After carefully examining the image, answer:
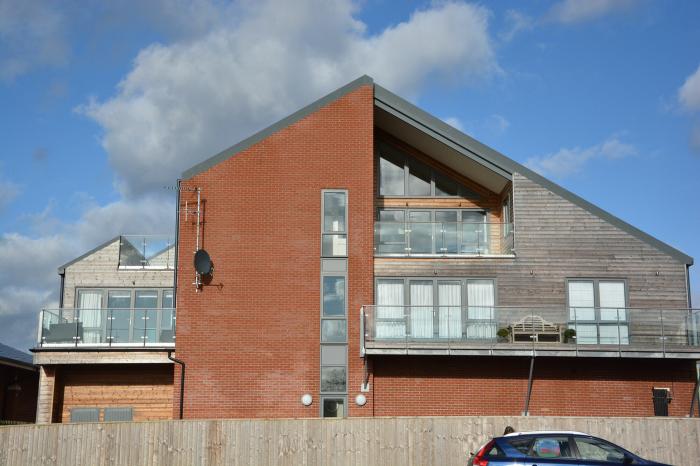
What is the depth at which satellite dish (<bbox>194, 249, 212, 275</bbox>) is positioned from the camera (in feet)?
81.2

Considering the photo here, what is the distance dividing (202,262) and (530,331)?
29.3 feet

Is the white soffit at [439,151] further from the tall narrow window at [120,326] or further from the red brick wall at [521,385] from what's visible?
the tall narrow window at [120,326]

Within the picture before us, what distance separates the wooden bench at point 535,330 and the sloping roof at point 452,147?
3688 mm

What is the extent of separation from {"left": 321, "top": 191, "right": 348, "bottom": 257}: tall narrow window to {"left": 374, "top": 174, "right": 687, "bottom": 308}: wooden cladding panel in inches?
45.6

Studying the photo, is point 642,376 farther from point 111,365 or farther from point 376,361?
point 111,365

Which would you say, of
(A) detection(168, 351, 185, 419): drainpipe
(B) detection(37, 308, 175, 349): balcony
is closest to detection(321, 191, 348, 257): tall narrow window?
(A) detection(168, 351, 185, 419): drainpipe

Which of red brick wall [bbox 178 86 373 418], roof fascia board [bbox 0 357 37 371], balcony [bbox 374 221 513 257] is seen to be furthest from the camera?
roof fascia board [bbox 0 357 37 371]

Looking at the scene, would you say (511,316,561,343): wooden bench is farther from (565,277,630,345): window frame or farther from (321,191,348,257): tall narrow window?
(321,191,348,257): tall narrow window

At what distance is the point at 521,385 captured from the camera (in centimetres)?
2442

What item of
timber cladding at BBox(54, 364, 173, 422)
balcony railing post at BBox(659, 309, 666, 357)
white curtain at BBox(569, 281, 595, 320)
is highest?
white curtain at BBox(569, 281, 595, 320)

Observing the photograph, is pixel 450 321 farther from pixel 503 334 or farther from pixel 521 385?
pixel 521 385

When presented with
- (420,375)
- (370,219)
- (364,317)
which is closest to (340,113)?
(370,219)

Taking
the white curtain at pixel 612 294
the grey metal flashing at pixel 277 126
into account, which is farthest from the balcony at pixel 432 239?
the grey metal flashing at pixel 277 126

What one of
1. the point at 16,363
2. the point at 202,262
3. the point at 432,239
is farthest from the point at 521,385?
the point at 16,363
